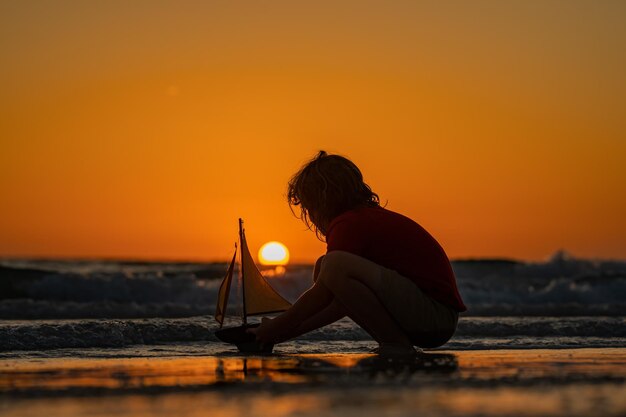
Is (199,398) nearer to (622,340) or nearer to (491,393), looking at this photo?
(491,393)

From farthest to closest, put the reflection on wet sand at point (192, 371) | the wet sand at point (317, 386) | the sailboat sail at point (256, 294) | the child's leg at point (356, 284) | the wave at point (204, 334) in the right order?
the wave at point (204, 334) → the sailboat sail at point (256, 294) → the child's leg at point (356, 284) → the reflection on wet sand at point (192, 371) → the wet sand at point (317, 386)

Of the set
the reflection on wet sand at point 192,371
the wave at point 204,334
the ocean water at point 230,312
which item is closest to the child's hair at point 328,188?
the reflection on wet sand at point 192,371

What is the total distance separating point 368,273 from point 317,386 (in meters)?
1.41

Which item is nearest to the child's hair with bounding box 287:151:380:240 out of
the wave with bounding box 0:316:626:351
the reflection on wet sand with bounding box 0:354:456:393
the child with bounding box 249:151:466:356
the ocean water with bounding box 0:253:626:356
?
the child with bounding box 249:151:466:356

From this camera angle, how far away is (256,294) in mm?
7363

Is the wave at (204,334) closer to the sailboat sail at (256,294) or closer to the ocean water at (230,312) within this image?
the ocean water at (230,312)

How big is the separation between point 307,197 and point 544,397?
246cm

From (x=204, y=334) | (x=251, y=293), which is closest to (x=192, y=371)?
(x=251, y=293)

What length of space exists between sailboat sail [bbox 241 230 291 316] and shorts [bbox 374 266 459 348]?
1.50 meters

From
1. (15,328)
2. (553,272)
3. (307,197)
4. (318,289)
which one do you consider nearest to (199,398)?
(318,289)

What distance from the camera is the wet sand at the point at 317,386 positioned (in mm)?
3867

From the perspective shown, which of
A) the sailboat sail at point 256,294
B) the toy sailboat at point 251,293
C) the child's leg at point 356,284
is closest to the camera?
the child's leg at point 356,284

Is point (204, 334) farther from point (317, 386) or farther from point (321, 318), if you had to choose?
point (317, 386)

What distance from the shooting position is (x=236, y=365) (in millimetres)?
5699
